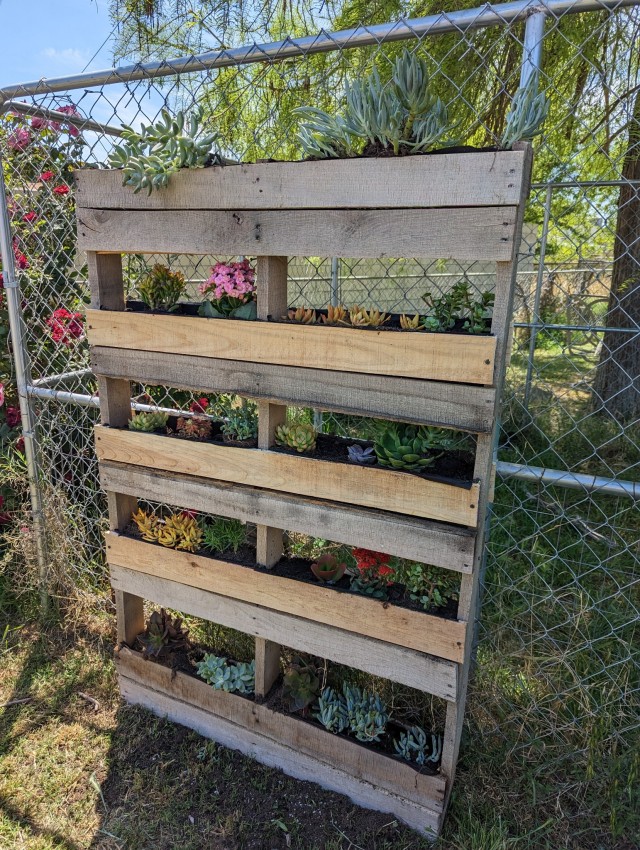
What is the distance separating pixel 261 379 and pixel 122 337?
1.60 feet

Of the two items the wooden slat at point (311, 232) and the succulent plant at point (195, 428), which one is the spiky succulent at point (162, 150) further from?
the succulent plant at point (195, 428)

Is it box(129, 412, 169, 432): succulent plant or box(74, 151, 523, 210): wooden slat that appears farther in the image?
box(129, 412, 169, 432): succulent plant

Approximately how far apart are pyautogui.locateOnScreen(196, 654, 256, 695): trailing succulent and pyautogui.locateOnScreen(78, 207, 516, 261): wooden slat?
4.27 ft

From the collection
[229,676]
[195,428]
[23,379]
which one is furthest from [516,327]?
[23,379]

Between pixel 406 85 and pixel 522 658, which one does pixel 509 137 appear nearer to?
pixel 406 85

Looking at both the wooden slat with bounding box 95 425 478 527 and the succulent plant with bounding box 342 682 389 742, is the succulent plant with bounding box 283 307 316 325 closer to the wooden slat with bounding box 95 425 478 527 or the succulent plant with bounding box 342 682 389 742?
the wooden slat with bounding box 95 425 478 527

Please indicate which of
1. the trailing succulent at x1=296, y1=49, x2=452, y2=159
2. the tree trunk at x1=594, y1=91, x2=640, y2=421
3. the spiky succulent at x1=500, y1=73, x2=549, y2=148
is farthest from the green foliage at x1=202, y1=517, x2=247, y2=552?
the tree trunk at x1=594, y1=91, x2=640, y2=421

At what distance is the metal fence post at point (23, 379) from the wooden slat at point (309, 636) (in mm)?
716

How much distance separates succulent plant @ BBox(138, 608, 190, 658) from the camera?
6.40ft

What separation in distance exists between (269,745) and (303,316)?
1318 millimetres

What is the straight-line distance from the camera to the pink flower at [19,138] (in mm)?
2525

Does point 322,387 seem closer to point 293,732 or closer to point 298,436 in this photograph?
point 298,436

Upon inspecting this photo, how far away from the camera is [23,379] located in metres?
2.31

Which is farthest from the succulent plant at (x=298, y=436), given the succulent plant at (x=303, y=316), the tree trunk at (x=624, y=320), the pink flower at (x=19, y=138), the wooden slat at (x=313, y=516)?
the tree trunk at (x=624, y=320)
